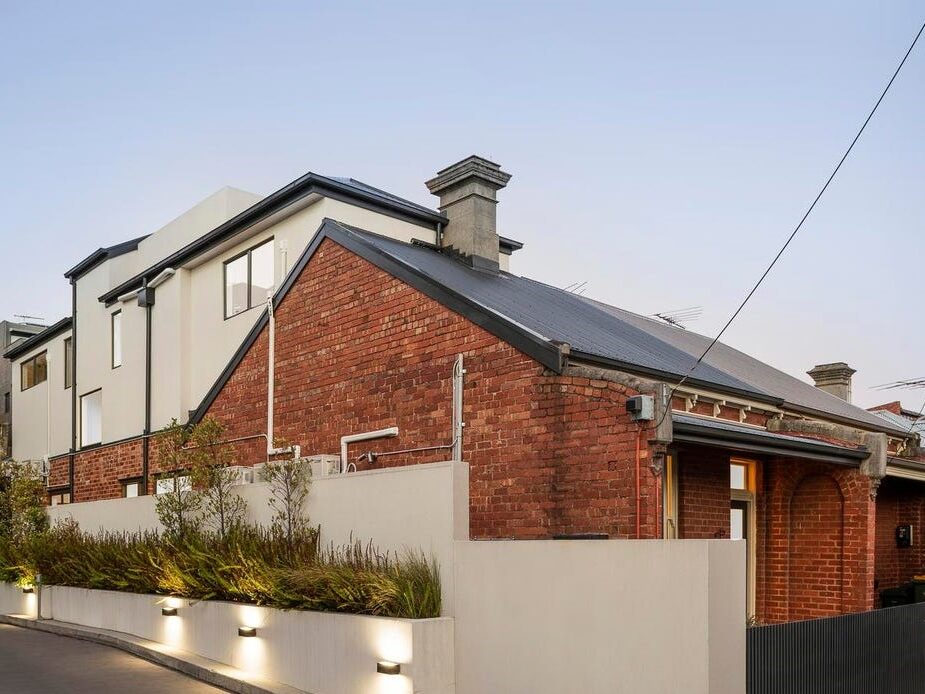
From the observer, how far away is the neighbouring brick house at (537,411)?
968 centimetres

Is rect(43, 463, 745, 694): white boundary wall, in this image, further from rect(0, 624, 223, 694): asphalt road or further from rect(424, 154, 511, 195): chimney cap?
rect(424, 154, 511, 195): chimney cap

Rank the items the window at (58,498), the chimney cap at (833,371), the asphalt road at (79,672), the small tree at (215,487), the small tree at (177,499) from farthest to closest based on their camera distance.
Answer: the window at (58,498), the chimney cap at (833,371), the small tree at (177,499), the small tree at (215,487), the asphalt road at (79,672)

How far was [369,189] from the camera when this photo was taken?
18219 millimetres

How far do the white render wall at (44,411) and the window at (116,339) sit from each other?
3.78m

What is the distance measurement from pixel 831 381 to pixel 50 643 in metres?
19.3

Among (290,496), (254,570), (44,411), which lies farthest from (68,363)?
(254,570)

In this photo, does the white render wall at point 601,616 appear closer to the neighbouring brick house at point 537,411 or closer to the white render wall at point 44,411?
the neighbouring brick house at point 537,411

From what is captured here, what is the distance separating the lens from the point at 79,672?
1142 centimetres

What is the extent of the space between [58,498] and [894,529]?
20682 mm

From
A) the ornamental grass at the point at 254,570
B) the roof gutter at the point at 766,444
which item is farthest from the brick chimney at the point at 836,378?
the ornamental grass at the point at 254,570

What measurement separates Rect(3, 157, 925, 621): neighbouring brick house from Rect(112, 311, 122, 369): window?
7.40 metres

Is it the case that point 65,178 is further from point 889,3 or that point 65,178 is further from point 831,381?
point 889,3

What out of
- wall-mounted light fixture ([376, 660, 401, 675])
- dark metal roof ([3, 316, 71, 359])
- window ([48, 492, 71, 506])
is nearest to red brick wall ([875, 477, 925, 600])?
wall-mounted light fixture ([376, 660, 401, 675])

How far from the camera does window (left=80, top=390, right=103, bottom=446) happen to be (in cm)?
2444
